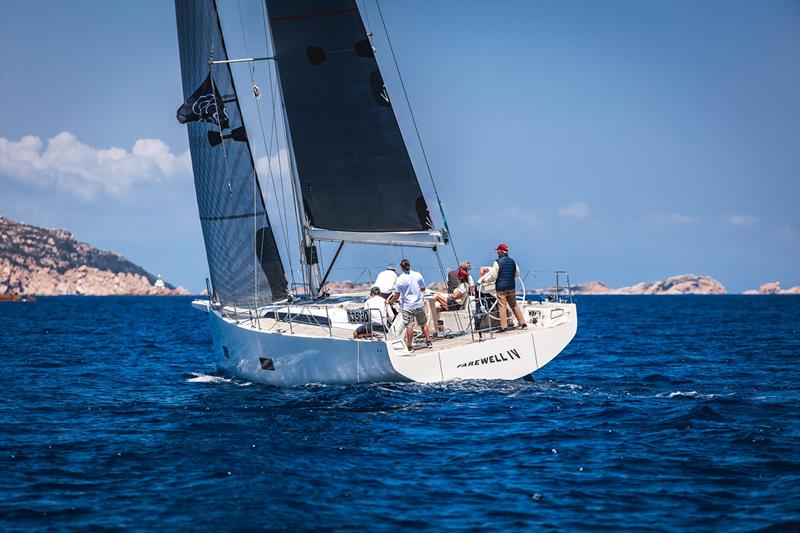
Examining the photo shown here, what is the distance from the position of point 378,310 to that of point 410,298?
0.67 m

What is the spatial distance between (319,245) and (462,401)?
6.89 meters

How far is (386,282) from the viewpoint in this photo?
1620cm

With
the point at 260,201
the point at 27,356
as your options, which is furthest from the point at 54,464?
the point at 27,356

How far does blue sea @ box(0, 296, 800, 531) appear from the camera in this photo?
7992 mm

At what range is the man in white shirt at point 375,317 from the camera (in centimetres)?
1467

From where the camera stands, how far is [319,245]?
19078mm

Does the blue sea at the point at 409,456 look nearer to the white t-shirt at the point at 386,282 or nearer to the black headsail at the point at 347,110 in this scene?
the white t-shirt at the point at 386,282

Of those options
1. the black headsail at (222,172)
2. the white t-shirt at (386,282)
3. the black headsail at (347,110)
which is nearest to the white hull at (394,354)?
the white t-shirt at (386,282)

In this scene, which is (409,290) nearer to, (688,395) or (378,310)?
(378,310)

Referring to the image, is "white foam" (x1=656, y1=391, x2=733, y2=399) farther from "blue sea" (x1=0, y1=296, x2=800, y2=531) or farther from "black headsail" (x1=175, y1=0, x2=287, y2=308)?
"black headsail" (x1=175, y1=0, x2=287, y2=308)

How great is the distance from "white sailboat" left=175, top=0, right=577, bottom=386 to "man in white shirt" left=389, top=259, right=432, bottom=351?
385 mm

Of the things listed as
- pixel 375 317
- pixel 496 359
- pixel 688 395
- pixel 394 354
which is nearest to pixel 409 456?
pixel 394 354

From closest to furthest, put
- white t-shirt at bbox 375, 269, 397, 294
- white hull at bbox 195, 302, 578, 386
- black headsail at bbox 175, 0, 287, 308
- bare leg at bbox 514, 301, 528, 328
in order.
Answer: white hull at bbox 195, 302, 578, 386
bare leg at bbox 514, 301, 528, 328
white t-shirt at bbox 375, 269, 397, 294
black headsail at bbox 175, 0, 287, 308

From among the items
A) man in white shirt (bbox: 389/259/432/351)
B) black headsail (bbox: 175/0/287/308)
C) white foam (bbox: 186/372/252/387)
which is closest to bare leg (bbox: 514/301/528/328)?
man in white shirt (bbox: 389/259/432/351)
